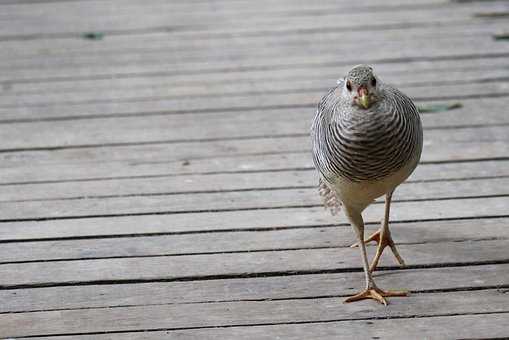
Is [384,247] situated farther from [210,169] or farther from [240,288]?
[210,169]

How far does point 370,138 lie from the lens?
124 inches

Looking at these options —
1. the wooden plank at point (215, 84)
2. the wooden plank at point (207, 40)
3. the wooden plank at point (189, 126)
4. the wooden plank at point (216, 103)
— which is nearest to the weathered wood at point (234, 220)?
the wooden plank at point (189, 126)

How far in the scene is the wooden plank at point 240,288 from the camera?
11.4 ft

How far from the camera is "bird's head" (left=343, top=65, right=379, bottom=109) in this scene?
3.14 metres

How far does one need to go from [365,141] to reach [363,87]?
180mm

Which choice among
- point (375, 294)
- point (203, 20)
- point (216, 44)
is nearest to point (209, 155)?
point (375, 294)

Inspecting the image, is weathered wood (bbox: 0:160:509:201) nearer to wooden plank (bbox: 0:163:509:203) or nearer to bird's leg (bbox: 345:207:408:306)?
wooden plank (bbox: 0:163:509:203)

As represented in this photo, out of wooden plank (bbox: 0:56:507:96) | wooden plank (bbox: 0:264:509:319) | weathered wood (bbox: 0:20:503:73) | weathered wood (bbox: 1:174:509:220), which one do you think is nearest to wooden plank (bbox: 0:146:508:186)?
weathered wood (bbox: 1:174:509:220)

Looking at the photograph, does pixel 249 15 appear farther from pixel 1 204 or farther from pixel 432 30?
Result: pixel 1 204

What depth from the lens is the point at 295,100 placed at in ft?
18.0

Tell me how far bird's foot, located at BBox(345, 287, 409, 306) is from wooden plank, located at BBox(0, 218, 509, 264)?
0.45 meters

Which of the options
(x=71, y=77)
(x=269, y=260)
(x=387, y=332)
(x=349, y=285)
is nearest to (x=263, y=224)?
(x=269, y=260)

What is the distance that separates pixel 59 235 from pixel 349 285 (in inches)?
50.4

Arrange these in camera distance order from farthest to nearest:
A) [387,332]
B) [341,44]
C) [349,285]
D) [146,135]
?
[341,44], [146,135], [349,285], [387,332]
